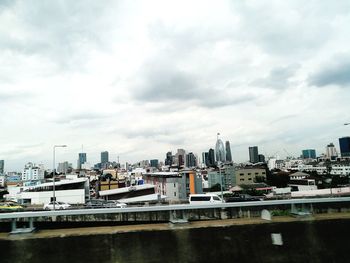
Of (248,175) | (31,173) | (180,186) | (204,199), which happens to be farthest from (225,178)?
(31,173)

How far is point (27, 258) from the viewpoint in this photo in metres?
4.44

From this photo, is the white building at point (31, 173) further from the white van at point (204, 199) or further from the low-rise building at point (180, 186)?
the white van at point (204, 199)

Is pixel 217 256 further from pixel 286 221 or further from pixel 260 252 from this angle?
pixel 286 221

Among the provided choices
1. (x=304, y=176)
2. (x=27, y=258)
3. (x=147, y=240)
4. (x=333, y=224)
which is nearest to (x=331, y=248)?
(x=333, y=224)

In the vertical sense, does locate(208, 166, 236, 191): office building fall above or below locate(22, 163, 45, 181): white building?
below

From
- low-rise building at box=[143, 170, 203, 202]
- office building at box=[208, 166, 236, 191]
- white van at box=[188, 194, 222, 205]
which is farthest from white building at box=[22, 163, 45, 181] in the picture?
white van at box=[188, 194, 222, 205]

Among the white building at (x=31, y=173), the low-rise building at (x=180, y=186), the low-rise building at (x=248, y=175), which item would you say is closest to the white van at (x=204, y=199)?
the low-rise building at (x=180, y=186)

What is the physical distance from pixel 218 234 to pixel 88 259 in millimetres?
2233

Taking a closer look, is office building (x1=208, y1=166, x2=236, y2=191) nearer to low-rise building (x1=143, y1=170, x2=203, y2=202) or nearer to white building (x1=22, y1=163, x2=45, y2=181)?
low-rise building (x1=143, y1=170, x2=203, y2=202)

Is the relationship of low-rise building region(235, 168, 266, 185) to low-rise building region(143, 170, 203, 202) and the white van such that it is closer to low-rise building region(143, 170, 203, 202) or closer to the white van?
low-rise building region(143, 170, 203, 202)

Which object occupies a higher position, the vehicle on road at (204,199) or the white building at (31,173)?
the white building at (31,173)

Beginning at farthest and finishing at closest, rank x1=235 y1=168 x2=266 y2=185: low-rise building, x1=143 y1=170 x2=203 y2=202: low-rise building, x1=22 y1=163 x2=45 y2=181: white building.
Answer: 1. x1=22 y1=163 x2=45 y2=181: white building
2. x1=235 y1=168 x2=266 y2=185: low-rise building
3. x1=143 y1=170 x2=203 y2=202: low-rise building

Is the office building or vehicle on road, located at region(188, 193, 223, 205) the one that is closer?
vehicle on road, located at region(188, 193, 223, 205)

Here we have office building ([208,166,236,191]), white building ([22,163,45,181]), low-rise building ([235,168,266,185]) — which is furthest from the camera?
white building ([22,163,45,181])
